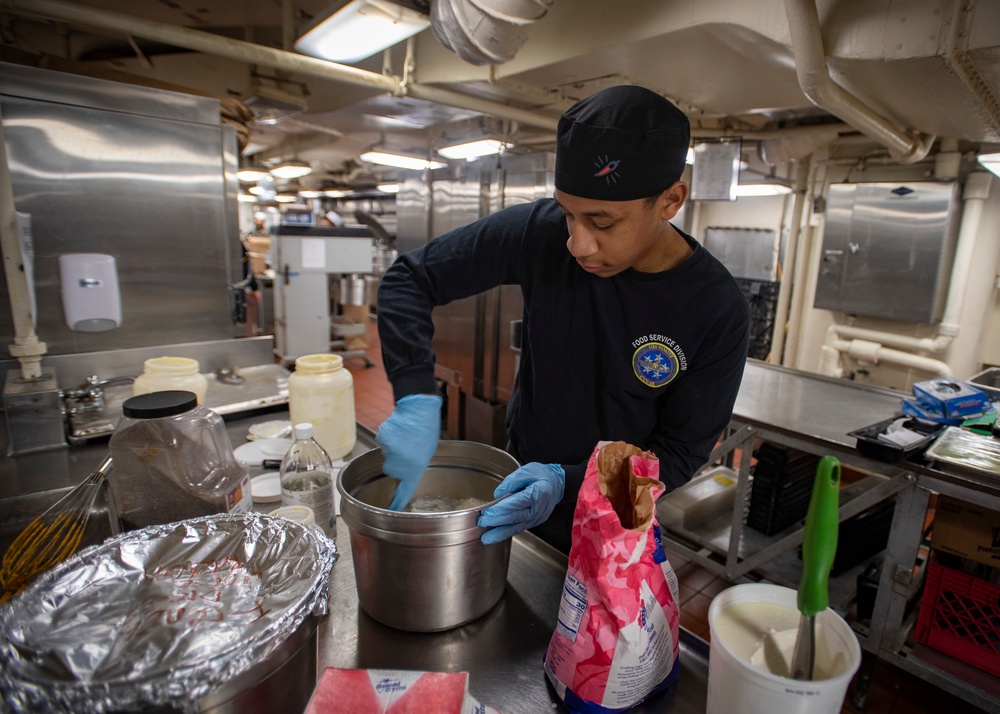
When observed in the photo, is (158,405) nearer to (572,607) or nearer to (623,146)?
(572,607)

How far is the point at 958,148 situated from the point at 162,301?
17.9ft

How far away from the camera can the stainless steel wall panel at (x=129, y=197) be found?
2.20 m

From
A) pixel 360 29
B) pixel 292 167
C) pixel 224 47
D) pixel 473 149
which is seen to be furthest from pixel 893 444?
pixel 292 167

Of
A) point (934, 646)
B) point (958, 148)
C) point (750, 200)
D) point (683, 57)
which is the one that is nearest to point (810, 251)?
point (958, 148)

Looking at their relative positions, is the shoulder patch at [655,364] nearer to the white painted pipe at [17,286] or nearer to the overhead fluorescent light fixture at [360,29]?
the overhead fluorescent light fixture at [360,29]

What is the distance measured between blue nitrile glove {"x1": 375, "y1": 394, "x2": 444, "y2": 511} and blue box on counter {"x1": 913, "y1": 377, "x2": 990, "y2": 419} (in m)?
2.23

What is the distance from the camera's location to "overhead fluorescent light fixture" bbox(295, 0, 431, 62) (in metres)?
2.24

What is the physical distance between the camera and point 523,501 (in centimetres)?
93

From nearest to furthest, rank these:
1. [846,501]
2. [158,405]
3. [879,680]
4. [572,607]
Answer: [572,607] → [158,405] → [879,680] → [846,501]

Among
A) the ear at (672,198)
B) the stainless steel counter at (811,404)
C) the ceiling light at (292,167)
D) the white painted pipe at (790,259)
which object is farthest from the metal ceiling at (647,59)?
the ceiling light at (292,167)

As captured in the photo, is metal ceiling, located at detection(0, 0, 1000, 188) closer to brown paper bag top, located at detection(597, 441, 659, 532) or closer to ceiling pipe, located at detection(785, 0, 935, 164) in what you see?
ceiling pipe, located at detection(785, 0, 935, 164)

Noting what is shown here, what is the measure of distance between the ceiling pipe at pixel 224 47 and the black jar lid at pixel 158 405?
2407 mm

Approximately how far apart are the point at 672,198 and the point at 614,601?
0.83m

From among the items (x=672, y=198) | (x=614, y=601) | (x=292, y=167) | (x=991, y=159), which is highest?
(x=292, y=167)
